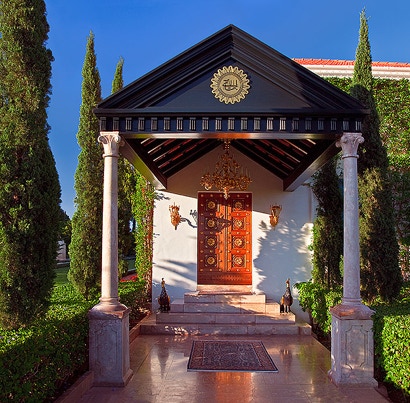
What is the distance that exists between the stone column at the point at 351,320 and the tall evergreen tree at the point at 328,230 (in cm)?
359

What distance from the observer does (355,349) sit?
5258 mm

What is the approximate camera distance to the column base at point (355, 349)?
5.23 metres

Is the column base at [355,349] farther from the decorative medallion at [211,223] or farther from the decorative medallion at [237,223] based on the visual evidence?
the decorative medallion at [211,223]

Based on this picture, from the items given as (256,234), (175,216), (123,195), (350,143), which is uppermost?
(350,143)

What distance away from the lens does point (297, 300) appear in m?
9.73

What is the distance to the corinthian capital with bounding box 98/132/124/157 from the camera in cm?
557

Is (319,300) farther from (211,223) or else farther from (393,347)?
(211,223)

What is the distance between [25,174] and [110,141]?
1259 mm

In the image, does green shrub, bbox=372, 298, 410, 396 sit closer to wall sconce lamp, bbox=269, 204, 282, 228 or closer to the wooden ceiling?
the wooden ceiling

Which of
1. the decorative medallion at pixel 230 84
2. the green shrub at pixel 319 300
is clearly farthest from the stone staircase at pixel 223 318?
the decorative medallion at pixel 230 84

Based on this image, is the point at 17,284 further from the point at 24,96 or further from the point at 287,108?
the point at 287,108

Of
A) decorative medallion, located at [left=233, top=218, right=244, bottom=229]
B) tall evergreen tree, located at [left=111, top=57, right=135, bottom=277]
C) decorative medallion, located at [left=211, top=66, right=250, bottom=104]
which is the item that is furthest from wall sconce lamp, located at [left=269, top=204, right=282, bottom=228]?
decorative medallion, located at [left=211, top=66, right=250, bottom=104]

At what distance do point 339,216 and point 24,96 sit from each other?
22.9 ft

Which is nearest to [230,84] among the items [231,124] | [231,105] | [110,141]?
[231,105]
